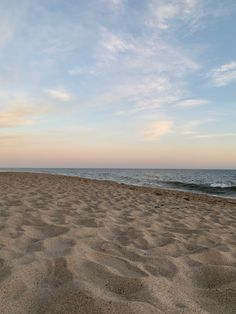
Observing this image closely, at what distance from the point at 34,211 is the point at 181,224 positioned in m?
2.50

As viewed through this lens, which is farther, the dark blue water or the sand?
the dark blue water

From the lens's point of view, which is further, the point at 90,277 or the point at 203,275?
the point at 203,275

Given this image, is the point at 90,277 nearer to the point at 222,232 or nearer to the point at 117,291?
the point at 117,291

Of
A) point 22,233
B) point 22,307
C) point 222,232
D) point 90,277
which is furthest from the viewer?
point 222,232

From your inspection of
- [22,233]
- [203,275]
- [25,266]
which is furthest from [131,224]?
[25,266]

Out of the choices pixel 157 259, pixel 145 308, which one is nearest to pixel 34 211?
pixel 157 259

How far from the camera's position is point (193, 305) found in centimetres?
222

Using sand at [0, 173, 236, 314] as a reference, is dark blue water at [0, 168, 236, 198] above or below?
below

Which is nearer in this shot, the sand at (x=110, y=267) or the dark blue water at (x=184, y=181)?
the sand at (x=110, y=267)

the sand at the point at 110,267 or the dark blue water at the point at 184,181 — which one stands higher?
the sand at the point at 110,267

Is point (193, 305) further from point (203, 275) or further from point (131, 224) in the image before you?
point (131, 224)

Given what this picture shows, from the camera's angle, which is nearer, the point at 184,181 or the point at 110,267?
the point at 110,267

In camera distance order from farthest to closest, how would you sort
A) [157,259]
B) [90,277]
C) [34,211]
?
[34,211] < [157,259] < [90,277]

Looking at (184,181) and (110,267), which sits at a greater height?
(110,267)
